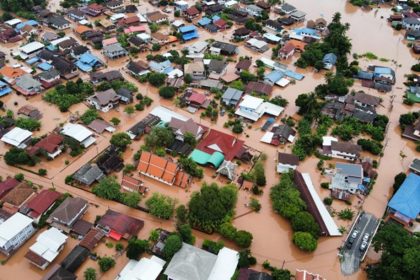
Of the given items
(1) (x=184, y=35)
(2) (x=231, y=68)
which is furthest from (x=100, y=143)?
(1) (x=184, y=35)

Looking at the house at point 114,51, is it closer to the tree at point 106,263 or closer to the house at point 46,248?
the house at point 46,248

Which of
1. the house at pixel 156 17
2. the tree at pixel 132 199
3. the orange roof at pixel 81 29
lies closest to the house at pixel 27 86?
the orange roof at pixel 81 29

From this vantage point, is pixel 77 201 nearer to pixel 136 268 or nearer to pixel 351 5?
pixel 136 268

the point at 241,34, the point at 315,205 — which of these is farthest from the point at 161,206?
the point at 241,34

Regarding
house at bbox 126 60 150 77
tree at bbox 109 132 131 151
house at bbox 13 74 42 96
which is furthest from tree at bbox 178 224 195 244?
house at bbox 13 74 42 96

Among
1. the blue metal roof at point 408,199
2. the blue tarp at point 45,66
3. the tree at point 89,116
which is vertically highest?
the blue metal roof at point 408,199

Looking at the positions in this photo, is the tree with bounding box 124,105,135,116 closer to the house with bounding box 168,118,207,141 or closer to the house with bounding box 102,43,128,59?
the house with bounding box 168,118,207,141
